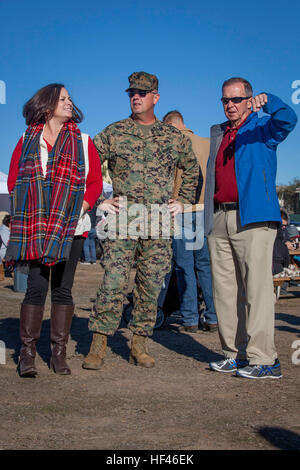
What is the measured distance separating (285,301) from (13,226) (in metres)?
6.81

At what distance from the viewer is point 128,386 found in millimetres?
4109

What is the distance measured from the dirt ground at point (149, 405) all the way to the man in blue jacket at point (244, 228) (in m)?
0.27

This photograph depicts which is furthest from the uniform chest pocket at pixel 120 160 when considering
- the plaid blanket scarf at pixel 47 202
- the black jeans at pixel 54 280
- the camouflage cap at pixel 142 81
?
the black jeans at pixel 54 280

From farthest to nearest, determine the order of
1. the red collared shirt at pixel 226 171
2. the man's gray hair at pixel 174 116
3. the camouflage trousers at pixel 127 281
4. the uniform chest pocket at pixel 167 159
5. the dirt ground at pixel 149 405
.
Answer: the man's gray hair at pixel 174 116
the uniform chest pocket at pixel 167 159
the camouflage trousers at pixel 127 281
the red collared shirt at pixel 226 171
the dirt ground at pixel 149 405

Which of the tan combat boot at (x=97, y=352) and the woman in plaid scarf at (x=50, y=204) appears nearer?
the woman in plaid scarf at (x=50, y=204)

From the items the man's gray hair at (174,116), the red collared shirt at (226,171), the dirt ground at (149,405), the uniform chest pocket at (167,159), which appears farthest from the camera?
the man's gray hair at (174,116)

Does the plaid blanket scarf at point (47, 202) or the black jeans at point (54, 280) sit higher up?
the plaid blanket scarf at point (47, 202)

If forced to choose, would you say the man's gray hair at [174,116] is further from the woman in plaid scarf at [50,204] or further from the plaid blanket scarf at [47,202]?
the plaid blanket scarf at [47,202]

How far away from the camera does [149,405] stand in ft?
11.8

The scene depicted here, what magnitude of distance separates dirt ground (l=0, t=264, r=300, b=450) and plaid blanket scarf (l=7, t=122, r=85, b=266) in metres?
0.94

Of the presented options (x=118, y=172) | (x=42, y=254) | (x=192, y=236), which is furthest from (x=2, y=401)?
(x=192, y=236)

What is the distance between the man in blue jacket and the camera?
438 centimetres

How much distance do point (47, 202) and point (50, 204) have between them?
0.03 metres

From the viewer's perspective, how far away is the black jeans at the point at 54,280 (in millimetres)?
4414
